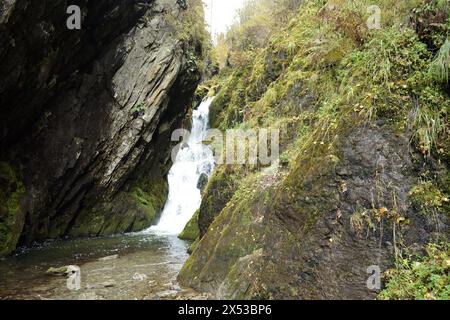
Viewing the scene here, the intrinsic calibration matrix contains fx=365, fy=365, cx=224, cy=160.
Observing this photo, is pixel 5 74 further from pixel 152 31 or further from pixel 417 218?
pixel 417 218

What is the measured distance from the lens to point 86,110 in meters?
14.6

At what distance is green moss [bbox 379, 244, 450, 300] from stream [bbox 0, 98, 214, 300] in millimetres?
3203

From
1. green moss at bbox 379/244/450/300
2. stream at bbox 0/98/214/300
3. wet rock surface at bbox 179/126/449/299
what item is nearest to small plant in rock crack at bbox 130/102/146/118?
stream at bbox 0/98/214/300

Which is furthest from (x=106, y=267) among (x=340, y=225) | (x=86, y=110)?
(x=86, y=110)

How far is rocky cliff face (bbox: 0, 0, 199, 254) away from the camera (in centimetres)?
1053

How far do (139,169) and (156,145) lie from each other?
4.94 ft

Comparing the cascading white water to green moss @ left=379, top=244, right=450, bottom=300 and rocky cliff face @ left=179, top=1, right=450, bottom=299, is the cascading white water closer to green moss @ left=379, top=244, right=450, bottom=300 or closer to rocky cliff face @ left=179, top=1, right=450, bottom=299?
rocky cliff face @ left=179, top=1, right=450, bottom=299

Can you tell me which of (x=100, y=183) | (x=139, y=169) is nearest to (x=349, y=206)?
(x=100, y=183)

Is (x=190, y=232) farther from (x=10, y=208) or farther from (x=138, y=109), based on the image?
(x=10, y=208)

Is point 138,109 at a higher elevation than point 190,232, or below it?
higher

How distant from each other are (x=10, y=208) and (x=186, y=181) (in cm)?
1148

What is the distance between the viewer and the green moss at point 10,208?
1120 centimetres

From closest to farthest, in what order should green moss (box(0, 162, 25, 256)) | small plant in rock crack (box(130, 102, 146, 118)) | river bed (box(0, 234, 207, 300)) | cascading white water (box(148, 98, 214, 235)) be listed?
river bed (box(0, 234, 207, 300)) → green moss (box(0, 162, 25, 256)) → small plant in rock crack (box(130, 102, 146, 118)) → cascading white water (box(148, 98, 214, 235))
